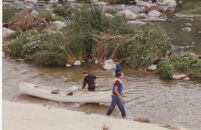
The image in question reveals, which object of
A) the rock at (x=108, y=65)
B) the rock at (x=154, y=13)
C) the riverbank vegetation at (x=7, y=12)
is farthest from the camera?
the rock at (x=154, y=13)

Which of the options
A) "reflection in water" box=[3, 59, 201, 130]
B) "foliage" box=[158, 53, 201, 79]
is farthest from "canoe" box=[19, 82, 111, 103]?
"foliage" box=[158, 53, 201, 79]

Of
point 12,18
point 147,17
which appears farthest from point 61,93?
point 147,17

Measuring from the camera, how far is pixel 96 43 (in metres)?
18.1

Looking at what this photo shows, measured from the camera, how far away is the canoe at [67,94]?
468 inches

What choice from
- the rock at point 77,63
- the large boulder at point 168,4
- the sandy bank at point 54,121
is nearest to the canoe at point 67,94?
the sandy bank at point 54,121

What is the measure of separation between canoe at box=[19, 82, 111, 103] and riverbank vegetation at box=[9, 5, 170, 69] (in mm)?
4411

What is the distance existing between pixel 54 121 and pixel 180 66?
327 inches

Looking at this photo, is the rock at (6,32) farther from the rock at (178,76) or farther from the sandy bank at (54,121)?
the sandy bank at (54,121)

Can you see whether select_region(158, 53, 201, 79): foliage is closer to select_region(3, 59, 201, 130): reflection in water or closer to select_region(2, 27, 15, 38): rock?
select_region(3, 59, 201, 130): reflection in water

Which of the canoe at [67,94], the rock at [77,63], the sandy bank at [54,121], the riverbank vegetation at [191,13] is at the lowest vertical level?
the rock at [77,63]

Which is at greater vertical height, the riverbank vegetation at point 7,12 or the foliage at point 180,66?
the riverbank vegetation at point 7,12

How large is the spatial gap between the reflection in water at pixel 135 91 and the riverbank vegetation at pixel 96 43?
766mm

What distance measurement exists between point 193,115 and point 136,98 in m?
2.39

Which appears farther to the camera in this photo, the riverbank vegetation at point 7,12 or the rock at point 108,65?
the riverbank vegetation at point 7,12
